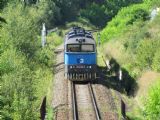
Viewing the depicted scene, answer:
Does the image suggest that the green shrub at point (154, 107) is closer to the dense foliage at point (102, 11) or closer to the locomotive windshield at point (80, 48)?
the locomotive windshield at point (80, 48)

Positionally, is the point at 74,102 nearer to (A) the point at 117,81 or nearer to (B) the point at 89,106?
(B) the point at 89,106

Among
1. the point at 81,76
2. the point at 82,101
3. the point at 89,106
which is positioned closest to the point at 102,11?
the point at 81,76

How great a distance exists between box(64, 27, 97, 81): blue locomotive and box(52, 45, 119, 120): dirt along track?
2.53ft

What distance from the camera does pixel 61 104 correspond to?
1048 inches

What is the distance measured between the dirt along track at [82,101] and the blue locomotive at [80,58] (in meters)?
0.77

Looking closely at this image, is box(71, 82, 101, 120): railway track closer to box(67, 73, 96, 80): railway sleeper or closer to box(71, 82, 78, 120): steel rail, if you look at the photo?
box(71, 82, 78, 120): steel rail

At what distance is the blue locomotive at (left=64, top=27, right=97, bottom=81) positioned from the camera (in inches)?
1236

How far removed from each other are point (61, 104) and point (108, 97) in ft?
11.3

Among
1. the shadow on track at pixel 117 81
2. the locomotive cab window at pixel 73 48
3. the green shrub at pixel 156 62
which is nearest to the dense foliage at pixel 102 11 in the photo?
the shadow on track at pixel 117 81

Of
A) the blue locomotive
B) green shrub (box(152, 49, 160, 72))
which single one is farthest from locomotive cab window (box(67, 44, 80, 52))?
green shrub (box(152, 49, 160, 72))

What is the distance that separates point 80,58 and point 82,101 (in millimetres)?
4792

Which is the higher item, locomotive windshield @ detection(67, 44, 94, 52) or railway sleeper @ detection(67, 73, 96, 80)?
locomotive windshield @ detection(67, 44, 94, 52)

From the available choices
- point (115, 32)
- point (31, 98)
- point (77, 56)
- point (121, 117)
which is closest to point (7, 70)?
point (31, 98)

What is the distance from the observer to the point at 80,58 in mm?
31438
